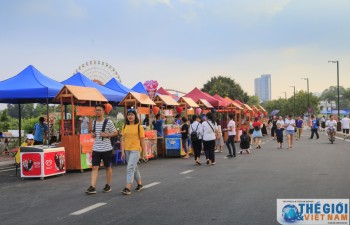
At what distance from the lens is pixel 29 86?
15547 millimetres

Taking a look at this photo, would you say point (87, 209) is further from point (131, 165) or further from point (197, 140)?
point (197, 140)

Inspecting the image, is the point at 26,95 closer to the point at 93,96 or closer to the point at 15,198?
the point at 93,96

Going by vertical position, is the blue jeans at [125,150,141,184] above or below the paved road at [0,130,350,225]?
above

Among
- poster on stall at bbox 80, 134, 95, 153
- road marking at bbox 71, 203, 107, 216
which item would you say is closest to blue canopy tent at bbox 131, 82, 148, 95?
poster on stall at bbox 80, 134, 95, 153

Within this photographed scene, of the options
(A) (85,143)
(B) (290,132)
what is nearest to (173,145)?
(A) (85,143)

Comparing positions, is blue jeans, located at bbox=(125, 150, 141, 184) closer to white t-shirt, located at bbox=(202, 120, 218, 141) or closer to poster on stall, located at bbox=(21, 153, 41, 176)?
poster on stall, located at bbox=(21, 153, 41, 176)

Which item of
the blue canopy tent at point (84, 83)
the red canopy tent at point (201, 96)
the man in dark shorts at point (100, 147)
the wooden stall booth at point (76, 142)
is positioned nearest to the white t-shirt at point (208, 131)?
the wooden stall booth at point (76, 142)

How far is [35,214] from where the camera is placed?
292 inches

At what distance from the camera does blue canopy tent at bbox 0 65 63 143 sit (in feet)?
50.4

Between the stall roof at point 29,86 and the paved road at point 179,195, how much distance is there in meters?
3.02

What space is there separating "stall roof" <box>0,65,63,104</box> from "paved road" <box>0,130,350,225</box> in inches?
119

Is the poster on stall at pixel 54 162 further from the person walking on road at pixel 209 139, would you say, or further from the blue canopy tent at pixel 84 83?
the blue canopy tent at pixel 84 83

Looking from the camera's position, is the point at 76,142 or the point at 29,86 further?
the point at 29,86

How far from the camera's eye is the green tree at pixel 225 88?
73125mm
